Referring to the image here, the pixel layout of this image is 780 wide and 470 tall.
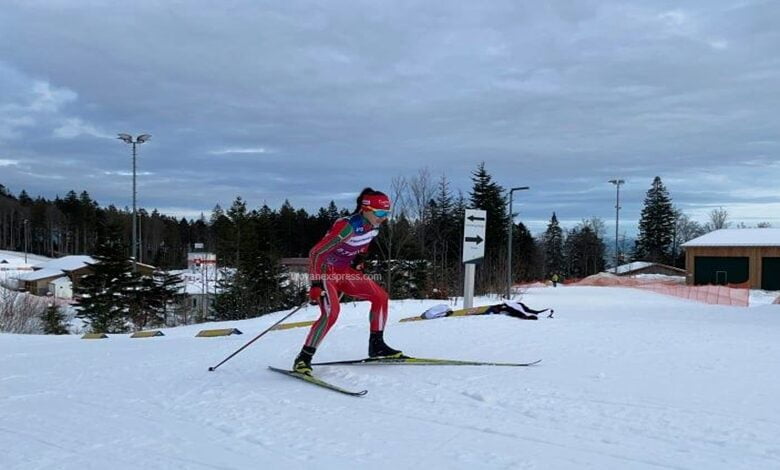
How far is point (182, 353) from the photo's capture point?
7.73 metres

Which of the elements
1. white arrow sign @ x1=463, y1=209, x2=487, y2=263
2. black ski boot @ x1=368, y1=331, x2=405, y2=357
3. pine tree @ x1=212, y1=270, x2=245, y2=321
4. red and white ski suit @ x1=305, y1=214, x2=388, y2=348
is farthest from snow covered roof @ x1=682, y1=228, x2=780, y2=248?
red and white ski suit @ x1=305, y1=214, x2=388, y2=348

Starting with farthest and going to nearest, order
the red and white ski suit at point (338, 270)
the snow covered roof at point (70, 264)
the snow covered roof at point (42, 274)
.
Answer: the snow covered roof at point (42, 274) < the snow covered roof at point (70, 264) < the red and white ski suit at point (338, 270)

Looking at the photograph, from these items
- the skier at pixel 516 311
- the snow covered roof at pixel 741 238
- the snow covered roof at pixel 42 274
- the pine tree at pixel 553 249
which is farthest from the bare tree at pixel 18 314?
the pine tree at pixel 553 249

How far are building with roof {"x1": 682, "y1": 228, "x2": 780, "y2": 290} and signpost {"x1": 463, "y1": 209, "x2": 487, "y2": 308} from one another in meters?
37.5

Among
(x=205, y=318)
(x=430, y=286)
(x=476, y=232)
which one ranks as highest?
(x=476, y=232)

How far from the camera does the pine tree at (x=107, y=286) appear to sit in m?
41.4

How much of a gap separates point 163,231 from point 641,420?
12472cm

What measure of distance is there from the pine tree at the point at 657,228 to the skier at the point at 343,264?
88.4 m

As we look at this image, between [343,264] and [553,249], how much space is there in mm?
95036

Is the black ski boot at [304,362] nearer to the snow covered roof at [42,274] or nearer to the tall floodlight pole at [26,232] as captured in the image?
the snow covered roof at [42,274]

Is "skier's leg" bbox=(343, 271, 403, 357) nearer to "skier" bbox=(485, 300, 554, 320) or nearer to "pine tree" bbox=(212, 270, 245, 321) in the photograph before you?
"skier" bbox=(485, 300, 554, 320)

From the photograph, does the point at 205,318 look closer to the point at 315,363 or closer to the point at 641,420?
the point at 315,363

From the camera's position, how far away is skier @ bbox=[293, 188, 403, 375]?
607 centimetres

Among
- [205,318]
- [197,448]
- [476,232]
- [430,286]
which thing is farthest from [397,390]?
[205,318]
